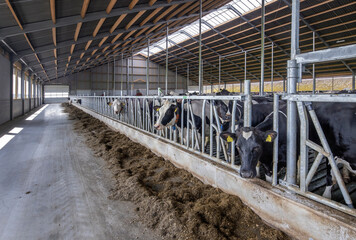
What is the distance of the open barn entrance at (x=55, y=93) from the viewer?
137 feet

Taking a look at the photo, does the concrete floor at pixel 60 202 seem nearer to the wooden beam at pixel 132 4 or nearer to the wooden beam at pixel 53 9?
the wooden beam at pixel 53 9

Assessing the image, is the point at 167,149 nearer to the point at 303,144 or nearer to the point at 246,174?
the point at 246,174

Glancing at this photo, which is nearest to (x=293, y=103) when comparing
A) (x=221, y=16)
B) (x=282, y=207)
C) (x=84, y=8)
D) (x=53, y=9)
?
(x=282, y=207)

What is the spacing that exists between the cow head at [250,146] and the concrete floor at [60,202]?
1.32 m

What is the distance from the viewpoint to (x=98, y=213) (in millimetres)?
2914

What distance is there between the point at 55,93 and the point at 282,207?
1842 inches

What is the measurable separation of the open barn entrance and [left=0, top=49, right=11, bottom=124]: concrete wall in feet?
104

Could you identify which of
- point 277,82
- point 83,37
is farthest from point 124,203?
point 277,82

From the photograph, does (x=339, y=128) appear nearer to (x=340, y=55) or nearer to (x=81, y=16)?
(x=340, y=55)

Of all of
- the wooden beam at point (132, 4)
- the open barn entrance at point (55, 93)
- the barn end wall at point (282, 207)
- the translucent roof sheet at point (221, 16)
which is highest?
the translucent roof sheet at point (221, 16)

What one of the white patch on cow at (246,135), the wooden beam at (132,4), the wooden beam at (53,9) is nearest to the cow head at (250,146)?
the white patch on cow at (246,135)

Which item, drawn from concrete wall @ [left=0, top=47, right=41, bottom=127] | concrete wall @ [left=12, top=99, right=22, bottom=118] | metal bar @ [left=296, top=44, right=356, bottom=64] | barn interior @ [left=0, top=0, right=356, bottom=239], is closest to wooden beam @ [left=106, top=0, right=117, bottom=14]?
barn interior @ [left=0, top=0, right=356, bottom=239]

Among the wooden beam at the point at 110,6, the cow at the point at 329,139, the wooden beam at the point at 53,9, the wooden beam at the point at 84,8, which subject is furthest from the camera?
the wooden beam at the point at 110,6

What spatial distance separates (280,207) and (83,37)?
12892mm
